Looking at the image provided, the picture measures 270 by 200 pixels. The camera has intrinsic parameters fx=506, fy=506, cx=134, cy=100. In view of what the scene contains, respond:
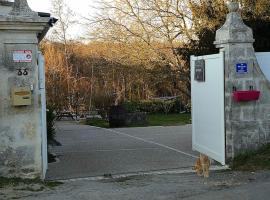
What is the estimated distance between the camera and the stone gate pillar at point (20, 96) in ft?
29.3

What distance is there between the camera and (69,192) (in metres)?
8.44

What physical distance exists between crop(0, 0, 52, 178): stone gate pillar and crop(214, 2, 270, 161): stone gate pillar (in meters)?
3.87

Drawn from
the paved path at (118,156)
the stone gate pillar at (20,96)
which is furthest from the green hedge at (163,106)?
the stone gate pillar at (20,96)

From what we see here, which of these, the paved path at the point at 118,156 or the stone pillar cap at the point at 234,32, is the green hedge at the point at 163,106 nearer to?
the paved path at the point at 118,156

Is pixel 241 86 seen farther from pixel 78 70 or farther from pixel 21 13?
pixel 78 70

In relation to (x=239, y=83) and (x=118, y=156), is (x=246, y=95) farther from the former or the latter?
(x=118, y=156)

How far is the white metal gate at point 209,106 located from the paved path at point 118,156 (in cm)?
53

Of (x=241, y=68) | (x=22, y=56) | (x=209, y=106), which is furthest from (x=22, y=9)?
(x=209, y=106)

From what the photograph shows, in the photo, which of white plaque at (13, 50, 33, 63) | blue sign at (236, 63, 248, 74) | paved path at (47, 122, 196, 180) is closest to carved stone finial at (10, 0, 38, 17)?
white plaque at (13, 50, 33, 63)

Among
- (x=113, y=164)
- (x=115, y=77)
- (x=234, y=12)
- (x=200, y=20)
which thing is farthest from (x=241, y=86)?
(x=115, y=77)

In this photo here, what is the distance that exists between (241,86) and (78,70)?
31.3 metres

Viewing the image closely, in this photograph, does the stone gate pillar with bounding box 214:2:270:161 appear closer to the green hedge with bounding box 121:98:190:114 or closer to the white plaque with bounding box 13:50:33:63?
the white plaque with bounding box 13:50:33:63

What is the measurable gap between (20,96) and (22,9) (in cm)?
155

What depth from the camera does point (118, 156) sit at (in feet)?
40.9
